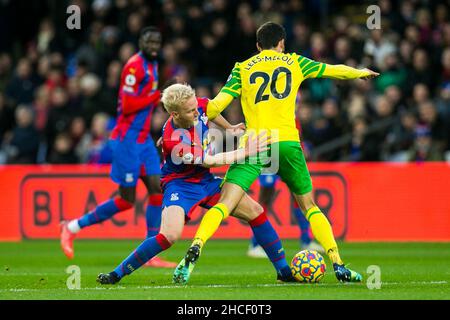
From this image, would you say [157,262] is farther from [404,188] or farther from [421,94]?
[421,94]

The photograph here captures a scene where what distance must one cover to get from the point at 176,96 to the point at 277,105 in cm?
92

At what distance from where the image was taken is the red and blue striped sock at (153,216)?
11.1 meters

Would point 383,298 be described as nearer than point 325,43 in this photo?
Yes

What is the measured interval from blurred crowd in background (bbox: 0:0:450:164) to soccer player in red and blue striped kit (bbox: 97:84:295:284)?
6.27 meters

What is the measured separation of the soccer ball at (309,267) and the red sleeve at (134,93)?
137 inches

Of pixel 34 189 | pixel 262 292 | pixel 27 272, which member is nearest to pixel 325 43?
pixel 34 189

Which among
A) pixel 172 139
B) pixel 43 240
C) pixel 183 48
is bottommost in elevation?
pixel 43 240

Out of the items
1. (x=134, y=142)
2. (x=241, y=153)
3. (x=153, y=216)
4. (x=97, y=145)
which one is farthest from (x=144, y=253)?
(x=97, y=145)

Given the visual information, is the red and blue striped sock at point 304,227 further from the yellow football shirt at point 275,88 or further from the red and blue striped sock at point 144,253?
the red and blue striped sock at point 144,253

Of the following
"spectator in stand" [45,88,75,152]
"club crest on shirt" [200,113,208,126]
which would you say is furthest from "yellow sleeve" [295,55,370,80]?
"spectator in stand" [45,88,75,152]

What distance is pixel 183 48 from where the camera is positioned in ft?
61.1

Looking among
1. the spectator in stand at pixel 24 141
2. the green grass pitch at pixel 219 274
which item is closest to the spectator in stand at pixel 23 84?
the spectator in stand at pixel 24 141

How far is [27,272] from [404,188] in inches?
243

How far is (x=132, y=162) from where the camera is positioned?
11633 millimetres
